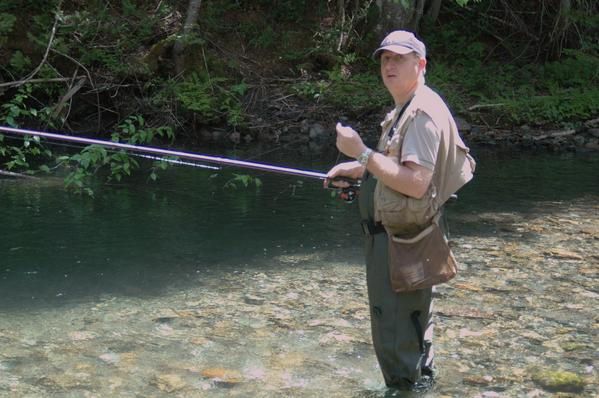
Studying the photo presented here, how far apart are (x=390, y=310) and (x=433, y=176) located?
662mm


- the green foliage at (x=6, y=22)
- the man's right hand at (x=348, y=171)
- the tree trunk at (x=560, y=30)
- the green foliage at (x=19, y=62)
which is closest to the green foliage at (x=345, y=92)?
the tree trunk at (x=560, y=30)

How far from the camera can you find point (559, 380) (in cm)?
418

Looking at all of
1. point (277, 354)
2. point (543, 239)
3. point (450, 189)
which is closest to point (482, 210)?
point (543, 239)

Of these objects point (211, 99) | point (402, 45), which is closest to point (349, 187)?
point (402, 45)

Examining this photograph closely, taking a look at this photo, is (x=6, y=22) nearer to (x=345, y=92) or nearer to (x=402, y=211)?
(x=345, y=92)

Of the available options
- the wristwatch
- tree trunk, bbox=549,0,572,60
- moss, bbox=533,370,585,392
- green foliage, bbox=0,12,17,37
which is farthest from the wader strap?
tree trunk, bbox=549,0,572,60

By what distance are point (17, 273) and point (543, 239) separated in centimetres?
489

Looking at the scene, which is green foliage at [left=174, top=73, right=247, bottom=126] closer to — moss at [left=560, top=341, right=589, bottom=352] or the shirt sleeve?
moss at [left=560, top=341, right=589, bottom=352]

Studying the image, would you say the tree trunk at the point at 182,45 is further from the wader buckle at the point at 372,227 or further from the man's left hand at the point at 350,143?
the man's left hand at the point at 350,143

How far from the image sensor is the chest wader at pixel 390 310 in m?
3.54

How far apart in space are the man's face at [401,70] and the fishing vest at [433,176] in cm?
6

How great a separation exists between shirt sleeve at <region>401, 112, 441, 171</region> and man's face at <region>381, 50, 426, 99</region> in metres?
0.20

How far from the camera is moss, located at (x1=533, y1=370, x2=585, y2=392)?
4082 mm

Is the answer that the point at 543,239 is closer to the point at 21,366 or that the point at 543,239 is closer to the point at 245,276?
the point at 245,276
